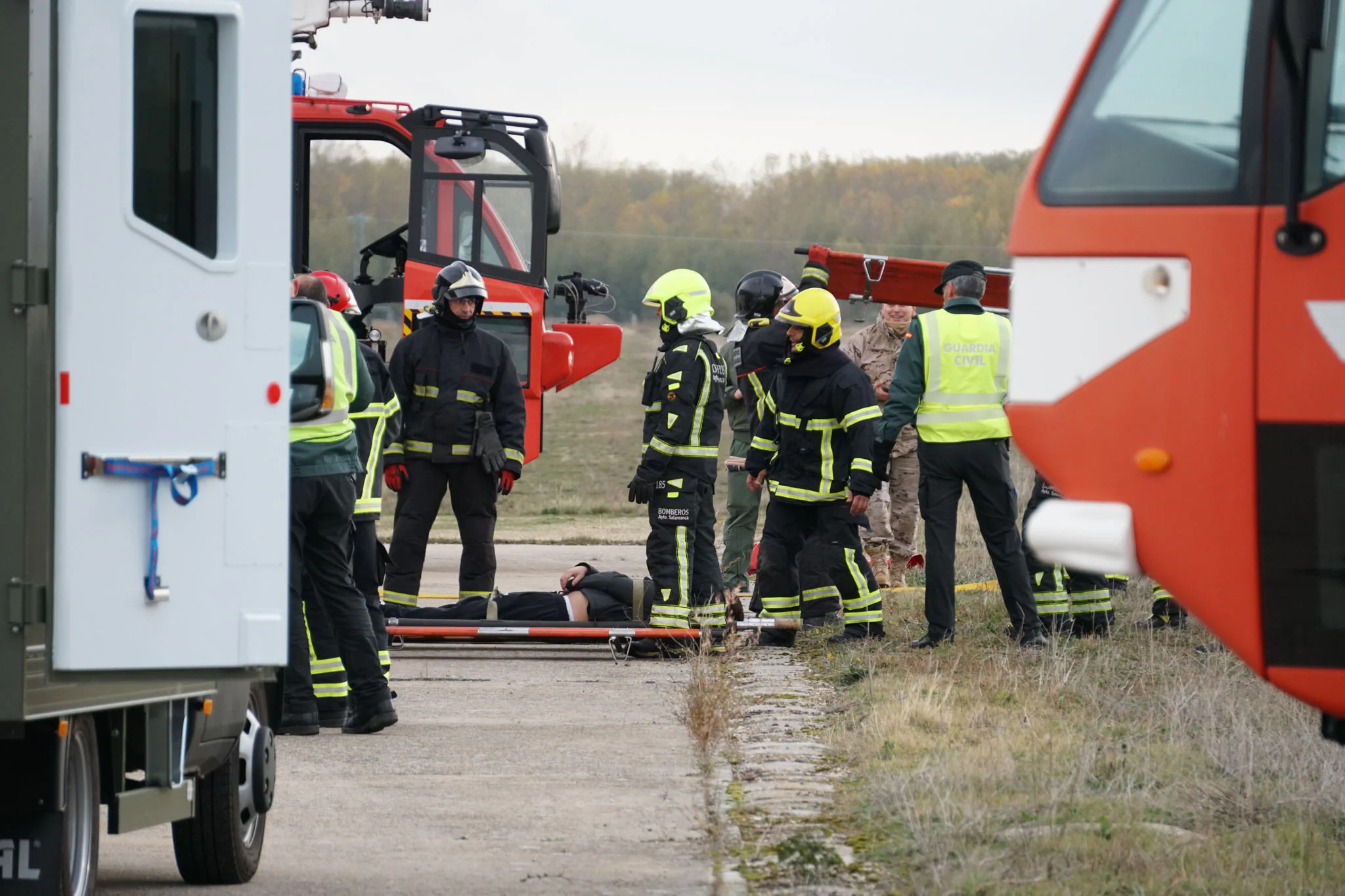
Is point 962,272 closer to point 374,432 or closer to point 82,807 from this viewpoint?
point 374,432

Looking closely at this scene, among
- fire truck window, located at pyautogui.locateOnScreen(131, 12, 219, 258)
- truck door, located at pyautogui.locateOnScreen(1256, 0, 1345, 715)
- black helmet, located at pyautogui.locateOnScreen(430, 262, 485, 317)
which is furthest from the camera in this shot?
black helmet, located at pyautogui.locateOnScreen(430, 262, 485, 317)

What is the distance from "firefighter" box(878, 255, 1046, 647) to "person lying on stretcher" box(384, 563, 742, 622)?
4.01 feet

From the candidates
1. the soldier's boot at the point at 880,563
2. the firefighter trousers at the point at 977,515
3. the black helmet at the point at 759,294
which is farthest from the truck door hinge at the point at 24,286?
the soldier's boot at the point at 880,563

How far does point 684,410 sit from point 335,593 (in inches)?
104

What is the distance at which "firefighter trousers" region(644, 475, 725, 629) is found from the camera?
959cm

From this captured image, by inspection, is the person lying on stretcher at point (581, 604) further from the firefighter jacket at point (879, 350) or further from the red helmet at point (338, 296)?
the firefighter jacket at point (879, 350)

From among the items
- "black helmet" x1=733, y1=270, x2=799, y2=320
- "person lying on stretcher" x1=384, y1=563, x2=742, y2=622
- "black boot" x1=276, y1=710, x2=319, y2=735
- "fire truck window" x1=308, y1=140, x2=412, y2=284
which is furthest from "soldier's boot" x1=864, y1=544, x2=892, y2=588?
"fire truck window" x1=308, y1=140, x2=412, y2=284

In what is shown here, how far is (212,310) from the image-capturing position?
388 cm

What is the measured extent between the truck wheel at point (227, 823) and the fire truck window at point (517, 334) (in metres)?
7.87

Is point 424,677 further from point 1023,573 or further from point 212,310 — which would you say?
point 212,310

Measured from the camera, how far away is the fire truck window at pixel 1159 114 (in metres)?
3.61

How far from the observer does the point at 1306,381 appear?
11.3 ft

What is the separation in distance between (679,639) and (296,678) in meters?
2.53

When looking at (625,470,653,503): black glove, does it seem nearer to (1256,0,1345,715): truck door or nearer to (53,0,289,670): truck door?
(53,0,289,670): truck door
